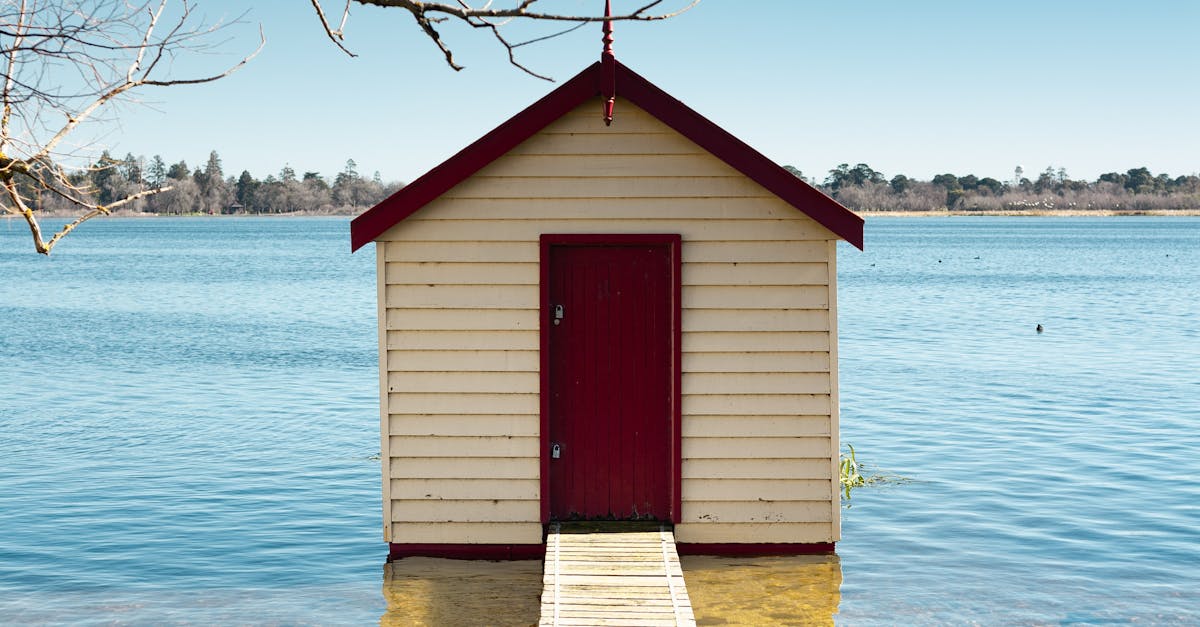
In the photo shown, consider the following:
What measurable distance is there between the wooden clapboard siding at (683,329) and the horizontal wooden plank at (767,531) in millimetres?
11

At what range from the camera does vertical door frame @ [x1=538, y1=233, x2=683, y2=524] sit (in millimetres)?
9805

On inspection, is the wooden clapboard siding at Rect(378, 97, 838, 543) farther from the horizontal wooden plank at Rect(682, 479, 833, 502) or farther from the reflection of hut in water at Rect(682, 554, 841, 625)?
the reflection of hut in water at Rect(682, 554, 841, 625)

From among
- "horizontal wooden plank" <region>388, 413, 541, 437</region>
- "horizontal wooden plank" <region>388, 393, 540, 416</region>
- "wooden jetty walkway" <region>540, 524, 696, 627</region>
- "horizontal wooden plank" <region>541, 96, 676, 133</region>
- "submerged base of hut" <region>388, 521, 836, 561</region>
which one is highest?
"horizontal wooden plank" <region>541, 96, 676, 133</region>

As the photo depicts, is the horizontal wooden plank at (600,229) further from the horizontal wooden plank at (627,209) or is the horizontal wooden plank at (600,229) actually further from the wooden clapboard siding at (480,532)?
the wooden clapboard siding at (480,532)

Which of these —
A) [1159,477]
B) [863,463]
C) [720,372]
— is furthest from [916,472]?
[720,372]

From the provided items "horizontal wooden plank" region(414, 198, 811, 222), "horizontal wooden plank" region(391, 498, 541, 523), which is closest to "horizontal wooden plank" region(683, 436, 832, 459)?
"horizontal wooden plank" region(391, 498, 541, 523)

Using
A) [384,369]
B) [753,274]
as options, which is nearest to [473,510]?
[384,369]

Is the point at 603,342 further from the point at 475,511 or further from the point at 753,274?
the point at 475,511

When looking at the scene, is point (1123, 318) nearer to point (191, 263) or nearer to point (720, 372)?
point (720, 372)

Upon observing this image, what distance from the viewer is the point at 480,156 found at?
9688 millimetres

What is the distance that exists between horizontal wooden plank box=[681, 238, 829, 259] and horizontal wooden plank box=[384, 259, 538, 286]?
129 cm

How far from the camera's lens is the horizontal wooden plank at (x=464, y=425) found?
9906 millimetres

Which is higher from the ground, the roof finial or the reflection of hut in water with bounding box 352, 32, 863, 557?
the roof finial

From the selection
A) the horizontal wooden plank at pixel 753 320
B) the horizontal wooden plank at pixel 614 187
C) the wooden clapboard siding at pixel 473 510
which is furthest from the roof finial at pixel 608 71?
the wooden clapboard siding at pixel 473 510
